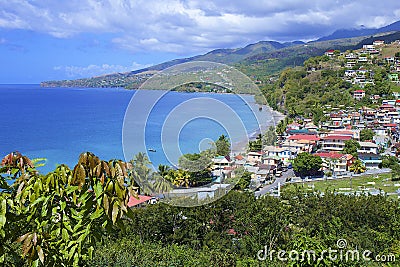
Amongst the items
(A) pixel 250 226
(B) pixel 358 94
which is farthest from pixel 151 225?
(B) pixel 358 94

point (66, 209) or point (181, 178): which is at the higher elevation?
point (66, 209)

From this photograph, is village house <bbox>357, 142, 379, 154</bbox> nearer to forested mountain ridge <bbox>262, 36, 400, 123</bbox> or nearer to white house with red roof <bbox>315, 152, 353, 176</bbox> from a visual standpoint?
white house with red roof <bbox>315, 152, 353, 176</bbox>

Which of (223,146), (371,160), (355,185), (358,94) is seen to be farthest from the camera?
(358,94)

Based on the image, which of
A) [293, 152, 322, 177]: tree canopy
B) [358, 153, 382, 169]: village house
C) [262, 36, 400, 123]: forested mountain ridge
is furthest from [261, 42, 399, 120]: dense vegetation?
[293, 152, 322, 177]: tree canopy

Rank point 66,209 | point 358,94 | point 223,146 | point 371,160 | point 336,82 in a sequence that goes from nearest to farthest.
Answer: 1. point 66,209
2. point 223,146
3. point 371,160
4. point 358,94
5. point 336,82

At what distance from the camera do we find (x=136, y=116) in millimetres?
1601

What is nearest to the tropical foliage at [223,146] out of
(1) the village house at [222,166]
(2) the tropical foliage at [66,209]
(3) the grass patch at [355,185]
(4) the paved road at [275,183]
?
(1) the village house at [222,166]

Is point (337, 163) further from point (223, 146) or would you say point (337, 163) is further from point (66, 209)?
point (66, 209)

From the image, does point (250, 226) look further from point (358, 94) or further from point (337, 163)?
point (358, 94)

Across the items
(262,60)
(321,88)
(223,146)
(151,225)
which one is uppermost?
(262,60)

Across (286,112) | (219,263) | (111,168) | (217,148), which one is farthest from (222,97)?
(286,112)

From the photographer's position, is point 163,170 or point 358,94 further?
point 358,94

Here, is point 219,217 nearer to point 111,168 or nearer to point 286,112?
point 111,168

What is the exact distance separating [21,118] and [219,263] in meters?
39.9
